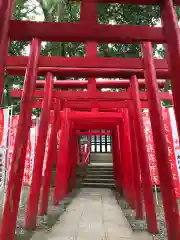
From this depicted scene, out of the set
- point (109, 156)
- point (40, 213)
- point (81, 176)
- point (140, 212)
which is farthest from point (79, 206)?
point (109, 156)

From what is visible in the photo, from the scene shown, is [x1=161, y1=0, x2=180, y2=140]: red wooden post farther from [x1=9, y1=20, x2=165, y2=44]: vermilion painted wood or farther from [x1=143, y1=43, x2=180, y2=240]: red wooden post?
[x1=143, y1=43, x2=180, y2=240]: red wooden post

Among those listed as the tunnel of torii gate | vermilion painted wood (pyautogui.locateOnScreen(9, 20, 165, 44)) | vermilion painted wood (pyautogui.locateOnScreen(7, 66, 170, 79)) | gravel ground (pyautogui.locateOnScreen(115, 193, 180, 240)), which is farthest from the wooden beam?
gravel ground (pyautogui.locateOnScreen(115, 193, 180, 240))

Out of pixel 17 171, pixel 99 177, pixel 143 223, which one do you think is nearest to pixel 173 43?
pixel 17 171

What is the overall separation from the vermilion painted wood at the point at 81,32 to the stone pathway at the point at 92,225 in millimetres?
Result: 3687

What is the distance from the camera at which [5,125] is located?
22.4 feet

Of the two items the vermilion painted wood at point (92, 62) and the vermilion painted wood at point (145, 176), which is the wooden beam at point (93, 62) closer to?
the vermilion painted wood at point (92, 62)

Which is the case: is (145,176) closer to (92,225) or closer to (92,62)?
(92,225)

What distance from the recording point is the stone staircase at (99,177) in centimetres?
1371

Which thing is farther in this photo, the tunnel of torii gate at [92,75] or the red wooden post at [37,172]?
the red wooden post at [37,172]

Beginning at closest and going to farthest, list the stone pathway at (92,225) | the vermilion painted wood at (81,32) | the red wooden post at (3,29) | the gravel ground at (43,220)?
the red wooden post at (3,29), the vermilion painted wood at (81,32), the stone pathway at (92,225), the gravel ground at (43,220)

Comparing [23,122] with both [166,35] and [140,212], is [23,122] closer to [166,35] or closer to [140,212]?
[166,35]

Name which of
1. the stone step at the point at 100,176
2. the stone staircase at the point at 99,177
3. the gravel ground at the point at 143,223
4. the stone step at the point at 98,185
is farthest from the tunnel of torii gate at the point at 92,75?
the stone step at the point at 100,176

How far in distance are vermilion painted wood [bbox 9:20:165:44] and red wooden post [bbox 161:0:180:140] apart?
0.22 m

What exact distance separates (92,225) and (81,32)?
452 centimetres
